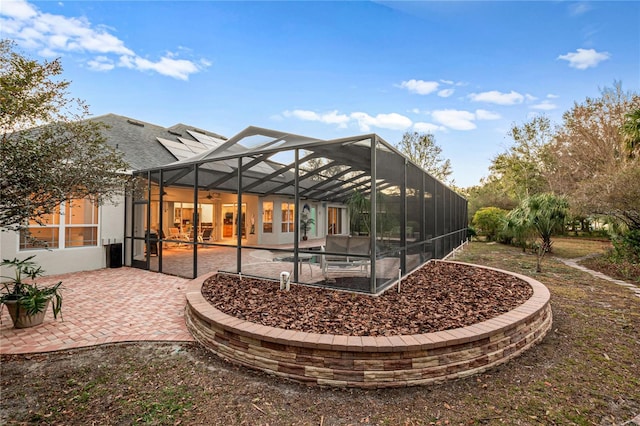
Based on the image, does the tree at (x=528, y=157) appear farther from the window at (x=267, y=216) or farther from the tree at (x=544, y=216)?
the window at (x=267, y=216)

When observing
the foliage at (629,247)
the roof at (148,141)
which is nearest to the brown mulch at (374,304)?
the foliage at (629,247)

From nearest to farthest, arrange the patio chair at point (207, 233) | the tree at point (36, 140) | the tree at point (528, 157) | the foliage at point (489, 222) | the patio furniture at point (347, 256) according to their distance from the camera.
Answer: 1. the tree at point (36, 140)
2. the patio furniture at point (347, 256)
3. the patio chair at point (207, 233)
4. the foliage at point (489, 222)
5. the tree at point (528, 157)

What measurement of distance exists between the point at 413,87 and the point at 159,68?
39.0ft

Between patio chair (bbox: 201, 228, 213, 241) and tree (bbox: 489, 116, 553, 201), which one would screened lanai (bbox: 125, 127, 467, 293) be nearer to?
patio chair (bbox: 201, 228, 213, 241)

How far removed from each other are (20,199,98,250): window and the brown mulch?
191 inches

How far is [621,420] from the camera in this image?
225cm

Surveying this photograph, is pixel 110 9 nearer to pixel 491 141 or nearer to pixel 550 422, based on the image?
pixel 550 422

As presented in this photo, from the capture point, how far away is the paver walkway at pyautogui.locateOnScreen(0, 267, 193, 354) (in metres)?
3.63

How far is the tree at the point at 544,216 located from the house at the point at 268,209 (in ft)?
12.0

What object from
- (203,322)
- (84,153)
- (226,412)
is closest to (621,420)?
(226,412)

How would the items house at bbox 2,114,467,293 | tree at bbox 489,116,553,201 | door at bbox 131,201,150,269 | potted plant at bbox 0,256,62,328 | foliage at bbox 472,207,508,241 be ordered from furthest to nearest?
tree at bbox 489,116,553,201 < foliage at bbox 472,207,508,241 < door at bbox 131,201,150,269 < house at bbox 2,114,467,293 < potted plant at bbox 0,256,62,328

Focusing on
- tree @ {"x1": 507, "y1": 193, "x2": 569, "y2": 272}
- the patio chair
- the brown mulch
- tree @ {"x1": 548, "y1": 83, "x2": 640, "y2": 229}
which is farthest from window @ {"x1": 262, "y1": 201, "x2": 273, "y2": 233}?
tree @ {"x1": 548, "y1": 83, "x2": 640, "y2": 229}

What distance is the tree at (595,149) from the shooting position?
912 cm

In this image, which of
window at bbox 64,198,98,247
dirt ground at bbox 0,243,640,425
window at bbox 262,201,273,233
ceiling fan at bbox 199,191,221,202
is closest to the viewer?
dirt ground at bbox 0,243,640,425
